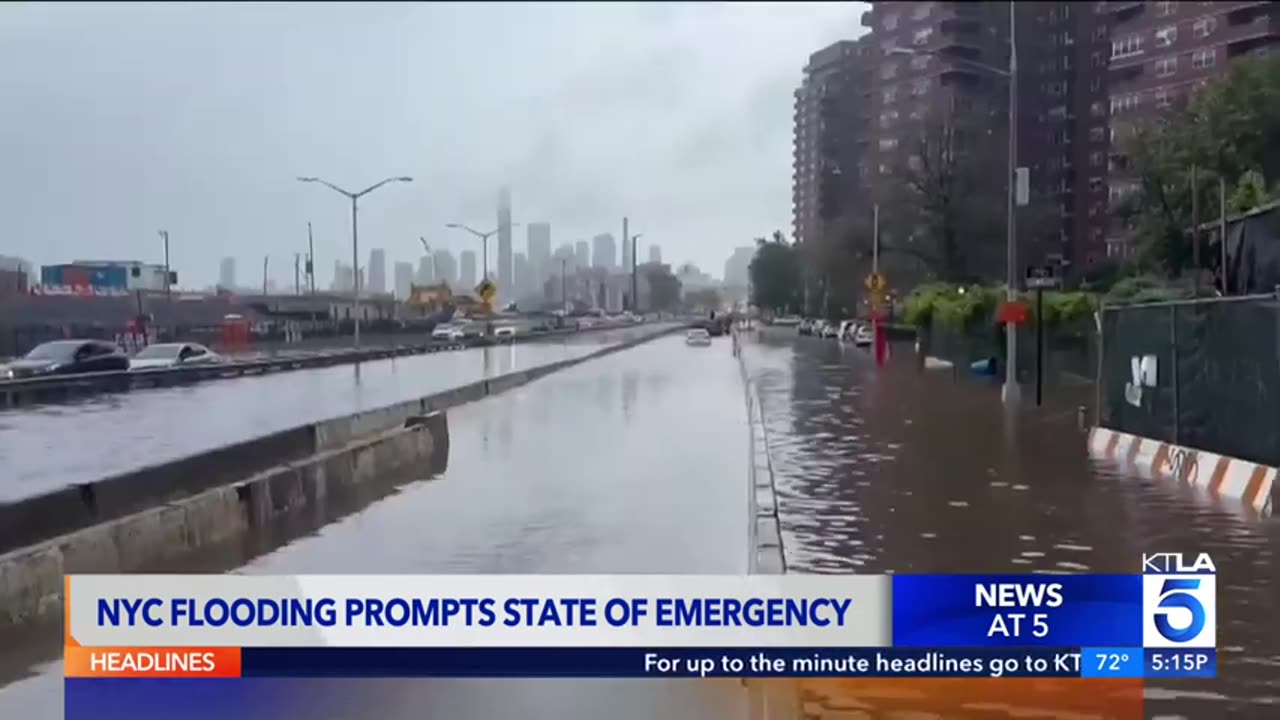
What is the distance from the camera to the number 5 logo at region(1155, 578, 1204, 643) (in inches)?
274

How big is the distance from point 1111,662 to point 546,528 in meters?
9.31

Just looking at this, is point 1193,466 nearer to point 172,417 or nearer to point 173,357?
point 172,417

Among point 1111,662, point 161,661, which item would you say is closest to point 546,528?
point 161,661

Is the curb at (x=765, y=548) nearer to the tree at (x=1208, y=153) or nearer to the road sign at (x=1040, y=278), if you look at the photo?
the road sign at (x=1040, y=278)

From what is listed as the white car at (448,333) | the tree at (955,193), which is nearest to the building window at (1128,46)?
the tree at (955,193)

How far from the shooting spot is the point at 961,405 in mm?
31531

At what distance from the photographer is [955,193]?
7294 centimetres

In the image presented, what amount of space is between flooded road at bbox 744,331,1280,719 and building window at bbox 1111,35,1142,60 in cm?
4935

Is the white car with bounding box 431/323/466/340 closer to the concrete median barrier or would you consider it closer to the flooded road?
the flooded road

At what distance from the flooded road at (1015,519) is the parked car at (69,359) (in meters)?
23.9

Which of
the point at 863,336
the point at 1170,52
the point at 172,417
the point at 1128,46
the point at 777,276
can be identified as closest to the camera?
the point at 172,417

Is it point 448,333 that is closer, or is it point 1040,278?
point 1040,278

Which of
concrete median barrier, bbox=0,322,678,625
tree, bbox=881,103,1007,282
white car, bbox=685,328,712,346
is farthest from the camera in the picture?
white car, bbox=685,328,712,346

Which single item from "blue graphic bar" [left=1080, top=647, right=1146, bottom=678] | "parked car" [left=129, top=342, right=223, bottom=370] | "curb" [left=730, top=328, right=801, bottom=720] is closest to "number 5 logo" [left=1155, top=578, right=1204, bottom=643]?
"blue graphic bar" [left=1080, top=647, right=1146, bottom=678]
